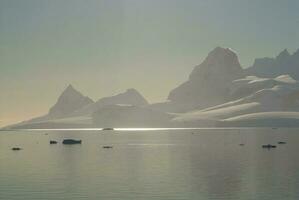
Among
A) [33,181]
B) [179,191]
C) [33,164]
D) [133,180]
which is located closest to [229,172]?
[133,180]

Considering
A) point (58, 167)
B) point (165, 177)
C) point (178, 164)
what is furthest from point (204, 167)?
point (58, 167)

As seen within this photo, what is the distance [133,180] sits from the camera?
90812 millimetres

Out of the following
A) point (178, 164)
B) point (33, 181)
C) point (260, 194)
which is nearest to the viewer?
point (260, 194)

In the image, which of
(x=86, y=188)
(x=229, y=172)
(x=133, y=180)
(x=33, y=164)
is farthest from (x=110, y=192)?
(x=33, y=164)

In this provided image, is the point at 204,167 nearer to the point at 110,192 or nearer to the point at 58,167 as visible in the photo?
the point at 58,167

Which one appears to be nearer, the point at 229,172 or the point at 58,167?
the point at 229,172

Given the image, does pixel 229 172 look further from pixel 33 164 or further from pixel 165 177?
pixel 33 164

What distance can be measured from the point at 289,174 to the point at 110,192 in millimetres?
37500

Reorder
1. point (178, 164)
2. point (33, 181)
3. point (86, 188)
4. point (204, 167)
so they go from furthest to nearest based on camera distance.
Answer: point (178, 164) → point (204, 167) → point (33, 181) → point (86, 188)

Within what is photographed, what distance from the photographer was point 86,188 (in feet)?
265

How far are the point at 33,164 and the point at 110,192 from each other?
55966 mm

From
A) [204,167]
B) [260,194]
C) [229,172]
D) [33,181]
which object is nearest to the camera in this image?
[260,194]

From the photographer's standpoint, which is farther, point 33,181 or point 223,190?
point 33,181

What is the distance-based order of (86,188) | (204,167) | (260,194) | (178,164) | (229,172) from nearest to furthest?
(260,194) → (86,188) → (229,172) → (204,167) → (178,164)
